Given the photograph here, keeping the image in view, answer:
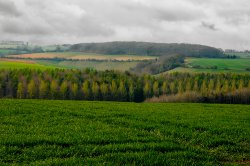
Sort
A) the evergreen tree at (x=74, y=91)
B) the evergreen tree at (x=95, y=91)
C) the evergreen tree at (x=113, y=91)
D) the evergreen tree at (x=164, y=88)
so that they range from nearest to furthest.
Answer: the evergreen tree at (x=74, y=91) < the evergreen tree at (x=95, y=91) < the evergreen tree at (x=113, y=91) < the evergreen tree at (x=164, y=88)

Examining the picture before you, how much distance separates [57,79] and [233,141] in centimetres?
11837

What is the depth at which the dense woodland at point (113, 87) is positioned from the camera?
12131cm

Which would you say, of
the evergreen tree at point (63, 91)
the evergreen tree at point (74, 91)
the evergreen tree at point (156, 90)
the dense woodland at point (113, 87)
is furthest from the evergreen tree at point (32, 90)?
the evergreen tree at point (156, 90)

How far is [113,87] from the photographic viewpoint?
134 metres

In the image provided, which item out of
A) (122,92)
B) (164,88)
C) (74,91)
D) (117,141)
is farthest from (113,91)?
(117,141)

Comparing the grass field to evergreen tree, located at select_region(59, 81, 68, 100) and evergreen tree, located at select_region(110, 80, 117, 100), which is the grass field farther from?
evergreen tree, located at select_region(110, 80, 117, 100)

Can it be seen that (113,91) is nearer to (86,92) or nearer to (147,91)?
(86,92)

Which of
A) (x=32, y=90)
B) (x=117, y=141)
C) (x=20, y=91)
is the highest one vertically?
(x=117, y=141)

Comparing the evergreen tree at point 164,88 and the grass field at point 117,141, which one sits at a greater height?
the grass field at point 117,141

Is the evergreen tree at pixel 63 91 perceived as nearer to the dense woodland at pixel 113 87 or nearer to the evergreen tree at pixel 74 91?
the dense woodland at pixel 113 87

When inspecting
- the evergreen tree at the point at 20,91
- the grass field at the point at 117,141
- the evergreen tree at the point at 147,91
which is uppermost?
the grass field at the point at 117,141

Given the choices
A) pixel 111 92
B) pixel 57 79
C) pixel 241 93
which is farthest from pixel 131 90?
pixel 241 93

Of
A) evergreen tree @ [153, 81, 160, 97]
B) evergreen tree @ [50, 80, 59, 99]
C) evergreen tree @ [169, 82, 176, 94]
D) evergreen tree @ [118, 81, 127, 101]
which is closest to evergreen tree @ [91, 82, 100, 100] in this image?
evergreen tree @ [118, 81, 127, 101]

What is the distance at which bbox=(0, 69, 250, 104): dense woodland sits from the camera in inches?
4776
